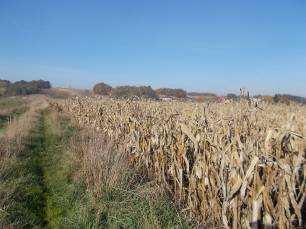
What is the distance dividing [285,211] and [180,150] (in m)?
2.79

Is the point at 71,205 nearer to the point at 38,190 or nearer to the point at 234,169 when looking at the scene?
the point at 38,190

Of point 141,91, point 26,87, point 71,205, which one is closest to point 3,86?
point 26,87

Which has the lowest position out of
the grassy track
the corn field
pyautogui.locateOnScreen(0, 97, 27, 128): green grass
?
pyautogui.locateOnScreen(0, 97, 27, 128): green grass

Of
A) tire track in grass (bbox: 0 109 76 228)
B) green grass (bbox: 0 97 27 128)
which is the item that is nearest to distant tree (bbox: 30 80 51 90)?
green grass (bbox: 0 97 27 128)

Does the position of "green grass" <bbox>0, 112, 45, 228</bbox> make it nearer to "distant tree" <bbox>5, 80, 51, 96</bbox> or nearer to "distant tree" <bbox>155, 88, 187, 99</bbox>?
"distant tree" <bbox>155, 88, 187, 99</bbox>

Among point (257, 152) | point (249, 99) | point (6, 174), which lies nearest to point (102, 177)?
point (6, 174)

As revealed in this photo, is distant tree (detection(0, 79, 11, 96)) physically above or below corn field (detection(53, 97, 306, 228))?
below

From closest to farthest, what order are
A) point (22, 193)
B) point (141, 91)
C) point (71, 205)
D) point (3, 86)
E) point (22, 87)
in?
point (71, 205)
point (22, 193)
point (141, 91)
point (22, 87)
point (3, 86)

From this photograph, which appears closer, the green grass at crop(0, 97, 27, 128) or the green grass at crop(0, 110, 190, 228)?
the green grass at crop(0, 110, 190, 228)

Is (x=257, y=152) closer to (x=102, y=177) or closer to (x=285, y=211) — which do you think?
(x=285, y=211)

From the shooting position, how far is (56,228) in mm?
7402

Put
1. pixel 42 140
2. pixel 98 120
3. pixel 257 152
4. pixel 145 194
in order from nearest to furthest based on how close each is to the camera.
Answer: pixel 257 152
pixel 145 194
pixel 42 140
pixel 98 120

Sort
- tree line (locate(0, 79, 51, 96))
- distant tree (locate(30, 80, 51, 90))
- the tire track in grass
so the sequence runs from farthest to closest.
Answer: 1. distant tree (locate(30, 80, 51, 90))
2. tree line (locate(0, 79, 51, 96))
3. the tire track in grass

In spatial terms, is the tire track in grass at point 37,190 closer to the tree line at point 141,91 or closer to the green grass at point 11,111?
the green grass at point 11,111
